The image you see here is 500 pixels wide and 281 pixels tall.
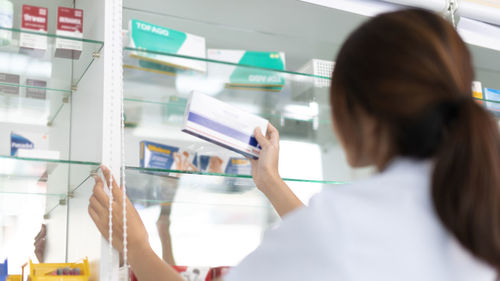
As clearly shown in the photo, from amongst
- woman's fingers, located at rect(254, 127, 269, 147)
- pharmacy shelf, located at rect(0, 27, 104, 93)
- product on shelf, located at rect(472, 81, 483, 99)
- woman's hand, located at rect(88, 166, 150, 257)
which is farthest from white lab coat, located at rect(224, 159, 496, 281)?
product on shelf, located at rect(472, 81, 483, 99)

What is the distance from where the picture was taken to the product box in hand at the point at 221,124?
45.7 inches

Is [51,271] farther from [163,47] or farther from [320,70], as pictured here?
[320,70]

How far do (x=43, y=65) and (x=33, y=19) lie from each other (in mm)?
138

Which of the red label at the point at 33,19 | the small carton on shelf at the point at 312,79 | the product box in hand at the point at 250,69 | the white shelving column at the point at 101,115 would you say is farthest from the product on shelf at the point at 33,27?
the small carton on shelf at the point at 312,79

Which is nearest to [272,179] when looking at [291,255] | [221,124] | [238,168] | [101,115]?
[221,124]

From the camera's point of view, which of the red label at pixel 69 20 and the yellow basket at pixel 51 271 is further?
the red label at pixel 69 20

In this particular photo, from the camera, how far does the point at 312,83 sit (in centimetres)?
160

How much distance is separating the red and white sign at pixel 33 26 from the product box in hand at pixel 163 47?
196mm

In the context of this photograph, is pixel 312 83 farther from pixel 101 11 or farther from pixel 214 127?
pixel 101 11

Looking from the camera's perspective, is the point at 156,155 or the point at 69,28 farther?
the point at 156,155

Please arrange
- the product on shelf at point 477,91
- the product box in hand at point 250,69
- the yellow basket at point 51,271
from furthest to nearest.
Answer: the product on shelf at point 477,91 < the product box in hand at point 250,69 < the yellow basket at point 51,271

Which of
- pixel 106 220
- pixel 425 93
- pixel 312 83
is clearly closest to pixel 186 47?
pixel 312 83

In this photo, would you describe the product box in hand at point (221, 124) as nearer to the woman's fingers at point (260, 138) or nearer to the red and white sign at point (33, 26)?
the woman's fingers at point (260, 138)

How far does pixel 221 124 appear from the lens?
3.93ft
